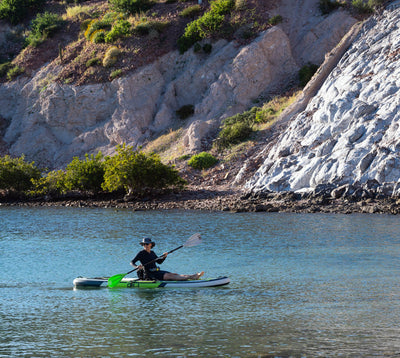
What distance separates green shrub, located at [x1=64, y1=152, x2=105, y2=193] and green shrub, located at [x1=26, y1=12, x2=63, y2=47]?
2562cm

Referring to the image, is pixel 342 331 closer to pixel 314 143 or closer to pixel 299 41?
pixel 314 143

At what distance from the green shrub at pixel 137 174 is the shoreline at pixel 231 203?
1.02 m

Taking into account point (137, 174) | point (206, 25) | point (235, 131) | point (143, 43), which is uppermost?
point (206, 25)

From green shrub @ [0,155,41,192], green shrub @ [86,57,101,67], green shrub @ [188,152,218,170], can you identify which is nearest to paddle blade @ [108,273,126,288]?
green shrub @ [188,152,218,170]

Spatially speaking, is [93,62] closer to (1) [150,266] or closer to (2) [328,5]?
(2) [328,5]

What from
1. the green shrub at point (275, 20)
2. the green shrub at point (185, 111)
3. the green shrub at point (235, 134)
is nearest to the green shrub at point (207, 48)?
the green shrub at point (185, 111)

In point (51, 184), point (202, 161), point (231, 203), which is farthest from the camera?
point (202, 161)

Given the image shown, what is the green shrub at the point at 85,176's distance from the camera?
4291 cm

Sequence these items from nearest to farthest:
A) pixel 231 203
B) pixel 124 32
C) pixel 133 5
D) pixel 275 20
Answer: pixel 231 203, pixel 275 20, pixel 124 32, pixel 133 5

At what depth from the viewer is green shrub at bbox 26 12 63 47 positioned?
6412 centimetres

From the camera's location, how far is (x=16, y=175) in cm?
4575

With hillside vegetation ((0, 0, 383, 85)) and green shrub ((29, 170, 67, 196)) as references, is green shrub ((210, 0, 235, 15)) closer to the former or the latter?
hillside vegetation ((0, 0, 383, 85))

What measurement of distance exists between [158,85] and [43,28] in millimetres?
17124

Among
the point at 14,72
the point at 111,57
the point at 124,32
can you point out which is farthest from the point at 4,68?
the point at 124,32
